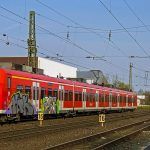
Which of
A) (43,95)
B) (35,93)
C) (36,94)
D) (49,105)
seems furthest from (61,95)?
(35,93)

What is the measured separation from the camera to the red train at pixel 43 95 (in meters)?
28.6

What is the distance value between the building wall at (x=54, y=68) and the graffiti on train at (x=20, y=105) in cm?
5063

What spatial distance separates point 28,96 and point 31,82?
1097 mm

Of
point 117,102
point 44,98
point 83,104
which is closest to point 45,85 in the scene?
point 44,98

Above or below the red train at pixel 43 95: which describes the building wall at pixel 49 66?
above

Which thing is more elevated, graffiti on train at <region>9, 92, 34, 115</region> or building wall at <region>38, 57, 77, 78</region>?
building wall at <region>38, 57, 77, 78</region>

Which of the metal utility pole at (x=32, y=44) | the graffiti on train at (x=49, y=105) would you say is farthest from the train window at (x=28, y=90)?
the metal utility pole at (x=32, y=44)

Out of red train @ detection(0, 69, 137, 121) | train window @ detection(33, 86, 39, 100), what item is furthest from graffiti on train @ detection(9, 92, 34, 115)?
train window @ detection(33, 86, 39, 100)

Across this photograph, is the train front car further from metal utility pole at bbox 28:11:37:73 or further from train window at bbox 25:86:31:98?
metal utility pole at bbox 28:11:37:73

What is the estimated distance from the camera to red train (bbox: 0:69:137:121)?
28.6 meters

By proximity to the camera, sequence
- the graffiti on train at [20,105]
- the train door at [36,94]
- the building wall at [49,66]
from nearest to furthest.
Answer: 1. the graffiti on train at [20,105]
2. the train door at [36,94]
3. the building wall at [49,66]

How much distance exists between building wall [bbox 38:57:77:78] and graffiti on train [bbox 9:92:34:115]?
50.6 m

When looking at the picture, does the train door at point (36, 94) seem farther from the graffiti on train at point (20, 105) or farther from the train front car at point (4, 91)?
the train front car at point (4, 91)

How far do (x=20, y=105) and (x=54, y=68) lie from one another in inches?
2358
